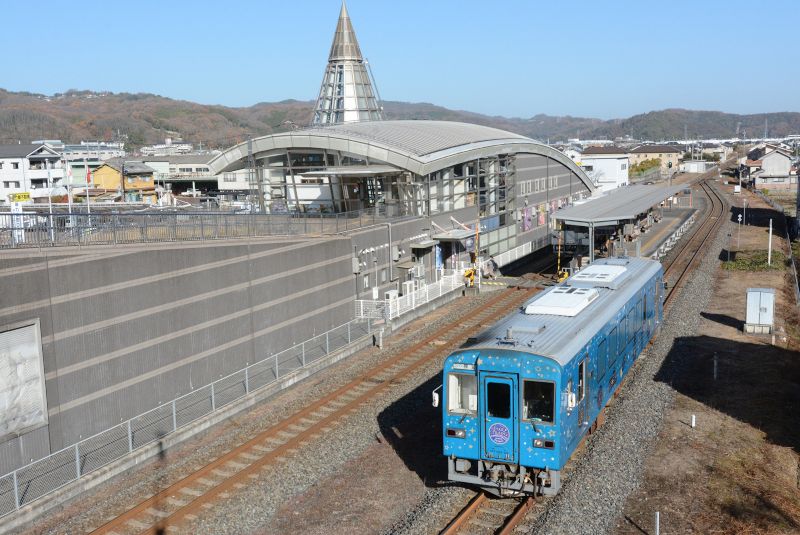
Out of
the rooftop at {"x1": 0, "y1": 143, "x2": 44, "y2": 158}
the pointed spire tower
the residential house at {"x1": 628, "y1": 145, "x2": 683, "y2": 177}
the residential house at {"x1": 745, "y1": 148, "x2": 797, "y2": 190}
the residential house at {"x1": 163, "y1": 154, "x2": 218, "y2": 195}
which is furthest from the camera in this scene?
the residential house at {"x1": 628, "y1": 145, "x2": 683, "y2": 177}

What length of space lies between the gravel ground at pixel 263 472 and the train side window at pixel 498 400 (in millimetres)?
4082

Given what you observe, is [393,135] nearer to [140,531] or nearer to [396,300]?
[396,300]

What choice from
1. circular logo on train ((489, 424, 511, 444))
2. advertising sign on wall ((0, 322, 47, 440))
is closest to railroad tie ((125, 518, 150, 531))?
advertising sign on wall ((0, 322, 47, 440))

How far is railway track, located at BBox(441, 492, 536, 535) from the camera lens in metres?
12.4

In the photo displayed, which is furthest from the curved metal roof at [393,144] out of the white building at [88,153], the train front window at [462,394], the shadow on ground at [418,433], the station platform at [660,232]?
the white building at [88,153]

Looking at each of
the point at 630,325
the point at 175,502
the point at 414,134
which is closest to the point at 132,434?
the point at 175,502

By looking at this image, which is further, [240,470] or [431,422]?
[431,422]

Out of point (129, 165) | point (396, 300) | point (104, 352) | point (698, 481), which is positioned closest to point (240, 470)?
point (104, 352)

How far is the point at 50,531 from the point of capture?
42.9ft

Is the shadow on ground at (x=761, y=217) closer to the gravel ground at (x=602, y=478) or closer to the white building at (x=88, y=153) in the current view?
the gravel ground at (x=602, y=478)

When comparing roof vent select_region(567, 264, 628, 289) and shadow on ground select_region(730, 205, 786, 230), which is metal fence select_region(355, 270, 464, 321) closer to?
roof vent select_region(567, 264, 628, 289)

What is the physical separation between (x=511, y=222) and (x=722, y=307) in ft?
54.8

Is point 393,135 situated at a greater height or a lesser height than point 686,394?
greater

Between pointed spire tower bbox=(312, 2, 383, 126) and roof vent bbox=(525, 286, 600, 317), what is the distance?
114ft
